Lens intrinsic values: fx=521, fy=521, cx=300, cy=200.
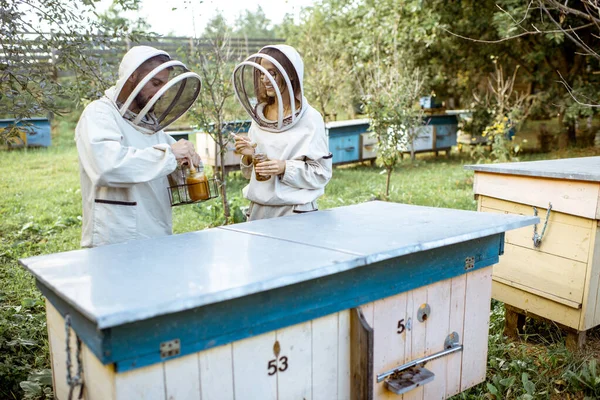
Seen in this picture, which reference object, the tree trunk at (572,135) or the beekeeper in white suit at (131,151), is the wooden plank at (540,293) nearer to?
the beekeeper in white suit at (131,151)

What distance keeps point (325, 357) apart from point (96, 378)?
72 cm

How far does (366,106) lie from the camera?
23.9 feet

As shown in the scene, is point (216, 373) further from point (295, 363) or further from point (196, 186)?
point (196, 186)

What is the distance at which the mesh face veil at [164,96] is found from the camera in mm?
2093

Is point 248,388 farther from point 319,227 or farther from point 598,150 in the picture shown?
point 598,150

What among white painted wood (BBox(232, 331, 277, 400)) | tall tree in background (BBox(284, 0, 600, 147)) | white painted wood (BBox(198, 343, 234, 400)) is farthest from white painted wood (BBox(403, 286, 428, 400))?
tall tree in background (BBox(284, 0, 600, 147))

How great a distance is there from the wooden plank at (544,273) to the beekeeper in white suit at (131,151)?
1.97 m

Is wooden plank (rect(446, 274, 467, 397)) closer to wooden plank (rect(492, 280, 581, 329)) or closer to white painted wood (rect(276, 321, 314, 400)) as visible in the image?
white painted wood (rect(276, 321, 314, 400))

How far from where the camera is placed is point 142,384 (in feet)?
4.42

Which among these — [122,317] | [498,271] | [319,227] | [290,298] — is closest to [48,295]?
[122,317]

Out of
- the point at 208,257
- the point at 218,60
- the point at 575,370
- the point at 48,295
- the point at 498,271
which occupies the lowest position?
the point at 575,370

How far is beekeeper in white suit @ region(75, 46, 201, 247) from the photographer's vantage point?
2.02 m

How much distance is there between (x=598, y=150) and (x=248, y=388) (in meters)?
10.2

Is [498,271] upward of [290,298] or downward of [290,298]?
downward
